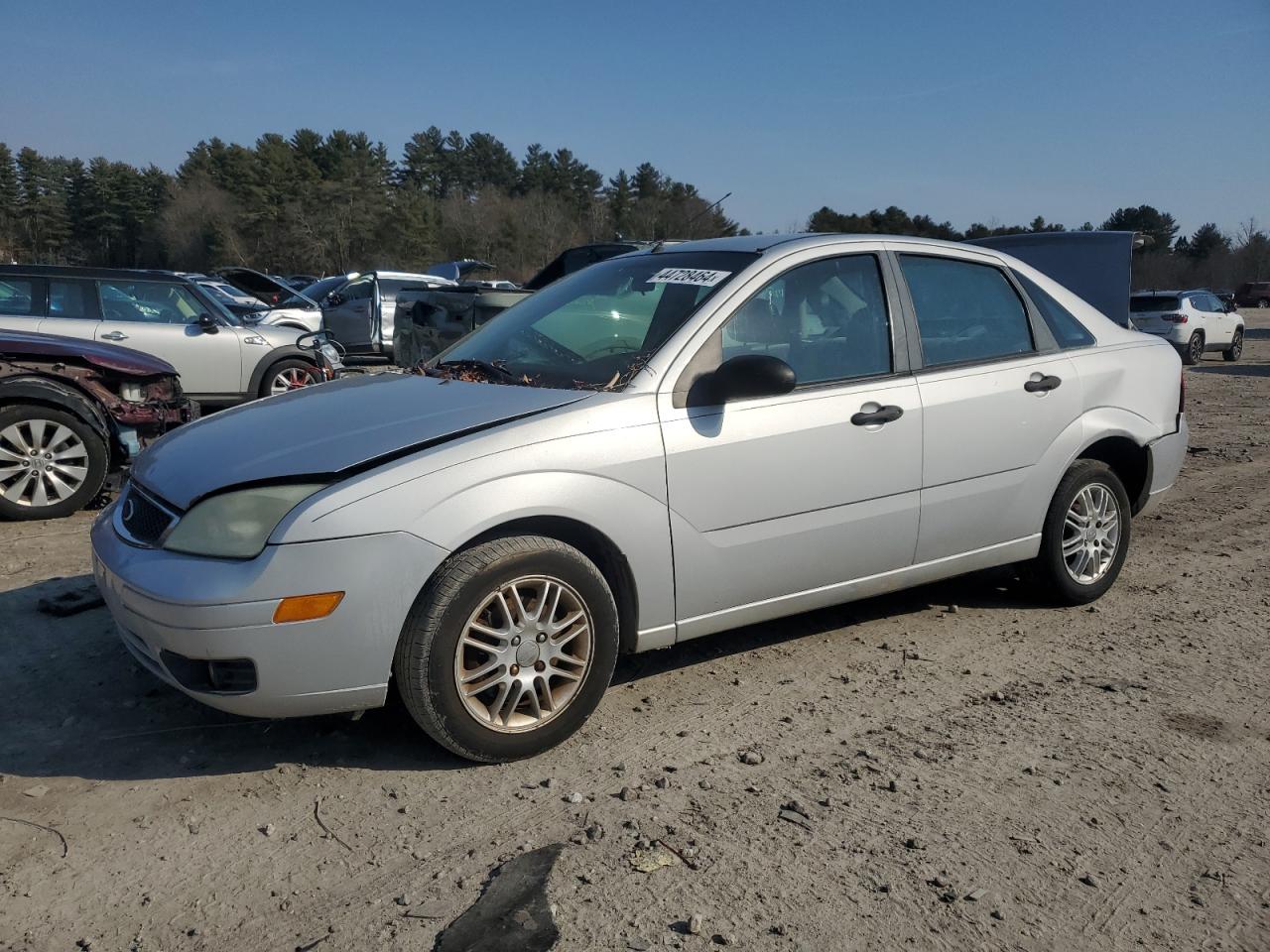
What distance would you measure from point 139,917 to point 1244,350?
2939 centimetres

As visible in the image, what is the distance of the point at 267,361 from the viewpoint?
10539mm

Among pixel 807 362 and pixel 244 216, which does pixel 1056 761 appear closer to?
pixel 807 362

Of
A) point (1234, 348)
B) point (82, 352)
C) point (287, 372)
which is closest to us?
point (82, 352)

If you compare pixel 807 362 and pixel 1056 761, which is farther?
pixel 807 362

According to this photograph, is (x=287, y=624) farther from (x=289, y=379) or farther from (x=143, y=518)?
(x=289, y=379)

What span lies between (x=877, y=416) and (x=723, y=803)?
66.3 inches

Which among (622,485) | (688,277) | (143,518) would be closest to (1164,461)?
(688,277)

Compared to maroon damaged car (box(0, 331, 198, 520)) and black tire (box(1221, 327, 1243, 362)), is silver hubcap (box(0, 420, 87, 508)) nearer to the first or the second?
maroon damaged car (box(0, 331, 198, 520))

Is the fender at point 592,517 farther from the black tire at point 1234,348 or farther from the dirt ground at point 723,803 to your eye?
the black tire at point 1234,348

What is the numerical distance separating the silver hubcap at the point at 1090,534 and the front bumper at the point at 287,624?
3197 mm

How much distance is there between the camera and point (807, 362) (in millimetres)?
3891

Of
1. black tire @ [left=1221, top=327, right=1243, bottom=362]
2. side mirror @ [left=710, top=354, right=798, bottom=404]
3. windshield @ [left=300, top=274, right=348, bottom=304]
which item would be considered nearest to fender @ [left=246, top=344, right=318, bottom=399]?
side mirror @ [left=710, top=354, right=798, bottom=404]

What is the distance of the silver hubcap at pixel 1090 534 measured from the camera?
4.73 metres

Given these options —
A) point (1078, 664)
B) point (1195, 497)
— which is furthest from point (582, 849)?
point (1195, 497)
